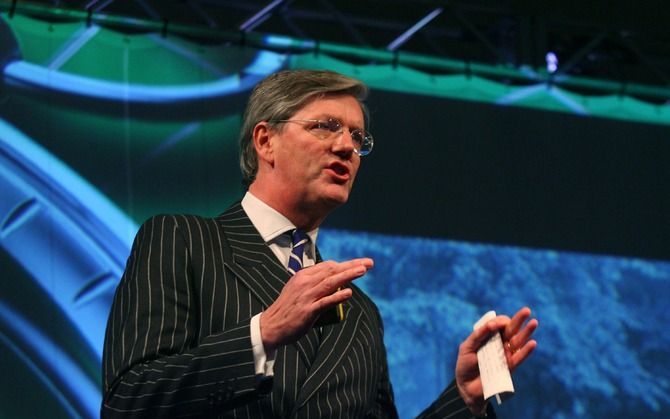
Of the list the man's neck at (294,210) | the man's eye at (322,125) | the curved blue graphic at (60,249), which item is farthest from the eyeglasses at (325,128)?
the curved blue graphic at (60,249)

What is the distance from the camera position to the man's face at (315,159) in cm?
223

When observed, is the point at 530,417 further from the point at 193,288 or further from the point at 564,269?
the point at 193,288

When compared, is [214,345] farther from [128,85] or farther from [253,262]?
[128,85]

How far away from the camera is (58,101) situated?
13.4ft

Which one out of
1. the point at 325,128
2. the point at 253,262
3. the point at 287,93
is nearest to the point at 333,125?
the point at 325,128

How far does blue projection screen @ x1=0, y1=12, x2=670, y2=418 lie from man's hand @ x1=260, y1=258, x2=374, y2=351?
2197 millimetres

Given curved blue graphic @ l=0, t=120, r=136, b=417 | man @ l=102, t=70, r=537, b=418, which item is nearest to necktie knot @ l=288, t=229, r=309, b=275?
man @ l=102, t=70, r=537, b=418

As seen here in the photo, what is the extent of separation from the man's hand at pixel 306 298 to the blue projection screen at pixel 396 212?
2197 mm

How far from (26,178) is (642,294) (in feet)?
9.04

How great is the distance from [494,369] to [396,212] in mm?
2523

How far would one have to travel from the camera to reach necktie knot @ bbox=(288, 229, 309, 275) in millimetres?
2164

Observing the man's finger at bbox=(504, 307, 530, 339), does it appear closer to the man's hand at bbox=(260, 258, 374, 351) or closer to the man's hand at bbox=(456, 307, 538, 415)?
the man's hand at bbox=(456, 307, 538, 415)

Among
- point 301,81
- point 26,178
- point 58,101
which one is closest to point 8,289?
point 26,178

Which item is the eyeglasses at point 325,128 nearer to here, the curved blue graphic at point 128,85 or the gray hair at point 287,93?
the gray hair at point 287,93
